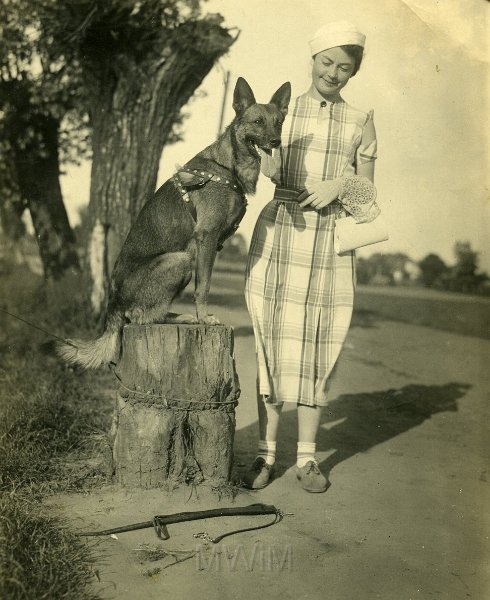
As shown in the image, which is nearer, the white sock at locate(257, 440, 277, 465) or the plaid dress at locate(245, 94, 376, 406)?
the plaid dress at locate(245, 94, 376, 406)

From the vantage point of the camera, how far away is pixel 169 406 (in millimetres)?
3529

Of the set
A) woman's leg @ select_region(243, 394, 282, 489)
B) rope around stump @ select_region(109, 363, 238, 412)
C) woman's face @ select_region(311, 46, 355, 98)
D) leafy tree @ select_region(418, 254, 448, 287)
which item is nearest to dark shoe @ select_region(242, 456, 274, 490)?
woman's leg @ select_region(243, 394, 282, 489)

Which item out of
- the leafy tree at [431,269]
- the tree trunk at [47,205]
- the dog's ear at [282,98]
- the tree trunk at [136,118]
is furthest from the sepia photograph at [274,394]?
the leafy tree at [431,269]

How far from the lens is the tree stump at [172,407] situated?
3539 mm

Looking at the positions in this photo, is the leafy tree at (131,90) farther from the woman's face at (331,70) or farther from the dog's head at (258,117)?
the woman's face at (331,70)

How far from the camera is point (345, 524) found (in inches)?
134

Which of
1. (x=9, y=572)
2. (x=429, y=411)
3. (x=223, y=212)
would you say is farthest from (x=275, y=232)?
(x=429, y=411)

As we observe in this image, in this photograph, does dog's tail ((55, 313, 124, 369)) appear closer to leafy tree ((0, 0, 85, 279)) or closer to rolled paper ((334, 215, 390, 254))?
rolled paper ((334, 215, 390, 254))

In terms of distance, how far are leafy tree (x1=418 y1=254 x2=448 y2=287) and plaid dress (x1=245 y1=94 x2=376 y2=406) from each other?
11672 millimetres

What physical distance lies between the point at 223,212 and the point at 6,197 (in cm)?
608

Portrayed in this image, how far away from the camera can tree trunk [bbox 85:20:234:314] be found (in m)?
7.26

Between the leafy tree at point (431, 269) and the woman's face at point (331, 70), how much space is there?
11.9 metres

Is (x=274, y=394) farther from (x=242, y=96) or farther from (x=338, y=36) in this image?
(x=338, y=36)

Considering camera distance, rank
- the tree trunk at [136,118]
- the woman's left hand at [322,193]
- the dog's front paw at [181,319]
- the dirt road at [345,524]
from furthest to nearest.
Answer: the tree trunk at [136,118] → the dog's front paw at [181,319] → the woman's left hand at [322,193] → the dirt road at [345,524]
